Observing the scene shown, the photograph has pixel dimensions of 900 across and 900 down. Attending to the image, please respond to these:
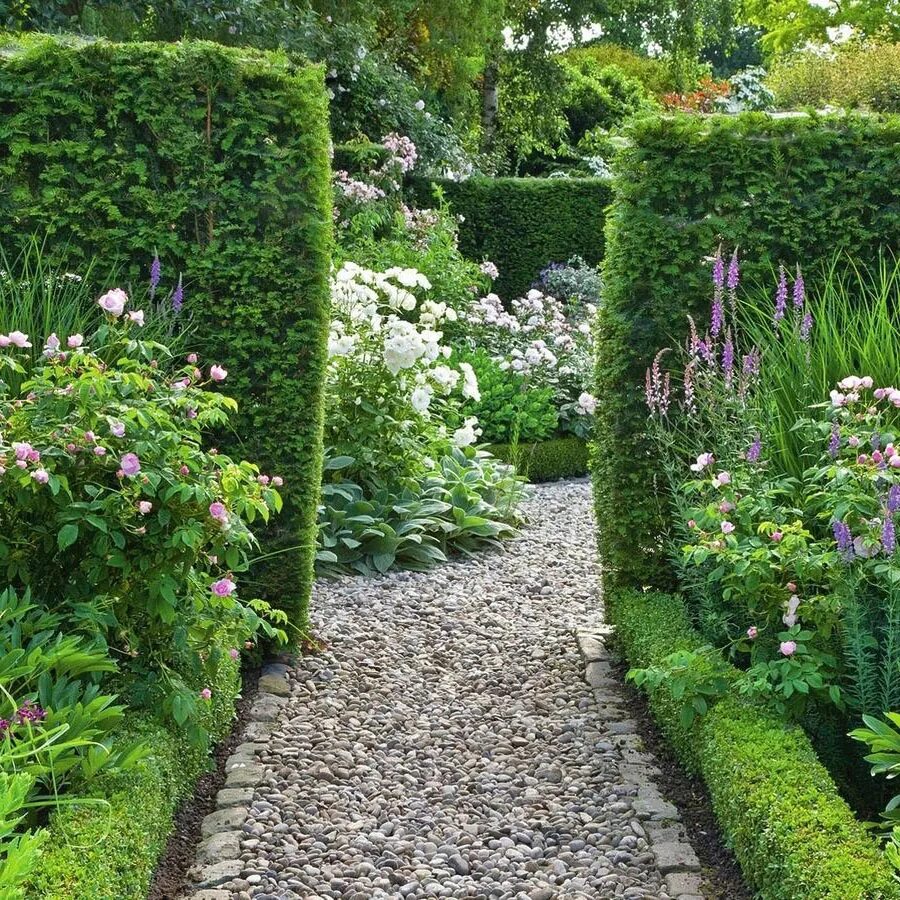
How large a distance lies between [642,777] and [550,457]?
18.3ft

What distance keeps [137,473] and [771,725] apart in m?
1.99

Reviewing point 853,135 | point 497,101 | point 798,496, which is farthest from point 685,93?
point 798,496

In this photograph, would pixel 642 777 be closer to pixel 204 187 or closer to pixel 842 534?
pixel 842 534

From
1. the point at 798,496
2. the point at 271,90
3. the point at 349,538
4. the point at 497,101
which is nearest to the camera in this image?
the point at 798,496

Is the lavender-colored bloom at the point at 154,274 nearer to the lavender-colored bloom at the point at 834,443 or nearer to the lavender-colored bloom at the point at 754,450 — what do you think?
the lavender-colored bloom at the point at 754,450

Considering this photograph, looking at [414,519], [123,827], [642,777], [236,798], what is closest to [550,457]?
[414,519]

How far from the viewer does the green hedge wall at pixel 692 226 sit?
4637mm

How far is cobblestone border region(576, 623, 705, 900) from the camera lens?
10.3 feet

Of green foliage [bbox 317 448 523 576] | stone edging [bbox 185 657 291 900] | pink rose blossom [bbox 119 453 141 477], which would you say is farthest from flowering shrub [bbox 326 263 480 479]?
pink rose blossom [bbox 119 453 141 477]

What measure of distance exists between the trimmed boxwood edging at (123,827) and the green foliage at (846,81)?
16053 millimetres

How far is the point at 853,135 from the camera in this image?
4789 mm

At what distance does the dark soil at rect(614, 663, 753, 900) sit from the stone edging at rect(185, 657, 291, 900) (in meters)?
1.33

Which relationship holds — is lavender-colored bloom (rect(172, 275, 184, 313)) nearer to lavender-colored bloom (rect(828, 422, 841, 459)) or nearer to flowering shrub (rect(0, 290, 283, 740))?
flowering shrub (rect(0, 290, 283, 740))

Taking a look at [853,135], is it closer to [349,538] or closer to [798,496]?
[798,496]
